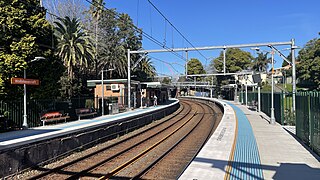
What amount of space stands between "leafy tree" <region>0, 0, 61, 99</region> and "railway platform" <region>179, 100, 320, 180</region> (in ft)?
47.3

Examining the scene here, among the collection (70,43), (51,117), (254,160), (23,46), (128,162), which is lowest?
(128,162)

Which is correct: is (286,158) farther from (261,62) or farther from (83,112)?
(261,62)

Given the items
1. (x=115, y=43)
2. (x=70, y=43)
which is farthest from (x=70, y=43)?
(x=115, y=43)

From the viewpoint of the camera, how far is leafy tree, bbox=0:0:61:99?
20.5 m

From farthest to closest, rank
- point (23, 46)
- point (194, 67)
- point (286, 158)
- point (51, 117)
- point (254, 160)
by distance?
point (194, 67)
point (51, 117)
point (23, 46)
point (286, 158)
point (254, 160)

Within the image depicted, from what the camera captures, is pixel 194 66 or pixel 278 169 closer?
pixel 278 169

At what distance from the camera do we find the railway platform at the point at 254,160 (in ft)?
28.2

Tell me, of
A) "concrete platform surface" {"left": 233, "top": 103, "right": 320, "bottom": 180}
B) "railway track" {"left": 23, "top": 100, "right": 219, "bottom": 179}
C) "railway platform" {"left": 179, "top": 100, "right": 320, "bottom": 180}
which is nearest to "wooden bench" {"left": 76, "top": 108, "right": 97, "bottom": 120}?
"railway track" {"left": 23, "top": 100, "right": 219, "bottom": 179}

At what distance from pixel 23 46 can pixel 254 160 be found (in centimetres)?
1785

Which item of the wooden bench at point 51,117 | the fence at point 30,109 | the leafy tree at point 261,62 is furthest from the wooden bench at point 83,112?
the leafy tree at point 261,62

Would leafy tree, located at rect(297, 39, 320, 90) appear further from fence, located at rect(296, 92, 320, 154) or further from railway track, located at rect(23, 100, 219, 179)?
fence, located at rect(296, 92, 320, 154)

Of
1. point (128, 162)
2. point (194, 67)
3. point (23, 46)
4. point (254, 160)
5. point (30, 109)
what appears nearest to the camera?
point (254, 160)

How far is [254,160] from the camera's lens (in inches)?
408

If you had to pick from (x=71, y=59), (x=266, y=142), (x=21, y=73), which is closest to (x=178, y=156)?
(x=266, y=142)
